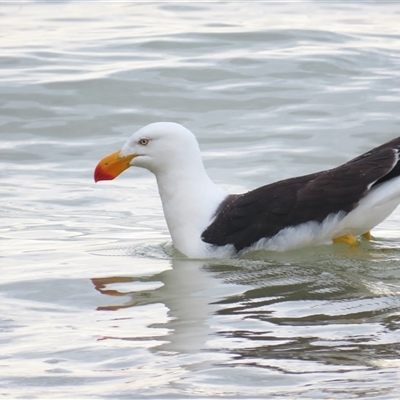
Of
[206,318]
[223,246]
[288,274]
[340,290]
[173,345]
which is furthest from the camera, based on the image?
[223,246]

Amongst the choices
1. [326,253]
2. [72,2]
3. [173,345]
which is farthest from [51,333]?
[72,2]

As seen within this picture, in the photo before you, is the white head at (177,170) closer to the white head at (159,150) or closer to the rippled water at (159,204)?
the white head at (159,150)

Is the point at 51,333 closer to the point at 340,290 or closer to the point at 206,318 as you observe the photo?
the point at 206,318

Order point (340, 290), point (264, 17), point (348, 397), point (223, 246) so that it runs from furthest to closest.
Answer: point (264, 17) → point (223, 246) → point (340, 290) → point (348, 397)

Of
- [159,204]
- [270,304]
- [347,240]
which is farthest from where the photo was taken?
[159,204]

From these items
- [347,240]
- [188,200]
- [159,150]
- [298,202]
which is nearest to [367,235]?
[347,240]

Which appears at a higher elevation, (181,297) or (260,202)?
(260,202)

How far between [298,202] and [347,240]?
59 centimetres

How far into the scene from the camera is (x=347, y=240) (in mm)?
7859

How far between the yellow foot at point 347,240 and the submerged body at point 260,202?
11 mm

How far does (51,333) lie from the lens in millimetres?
5727

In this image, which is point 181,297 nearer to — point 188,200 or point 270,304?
point 270,304

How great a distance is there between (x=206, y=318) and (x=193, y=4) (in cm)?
1384

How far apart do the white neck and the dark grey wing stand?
18 centimetres
